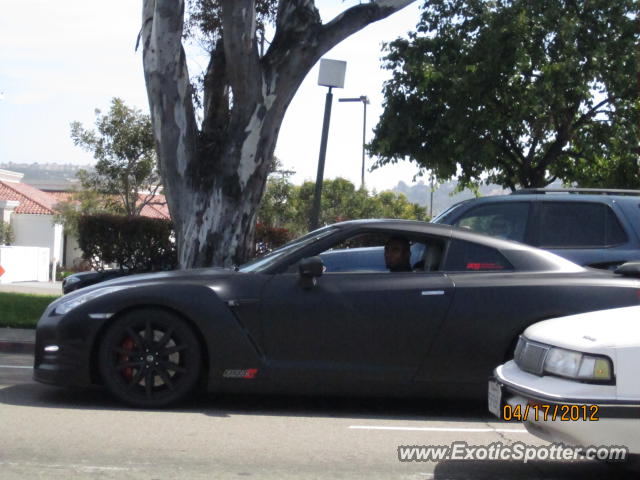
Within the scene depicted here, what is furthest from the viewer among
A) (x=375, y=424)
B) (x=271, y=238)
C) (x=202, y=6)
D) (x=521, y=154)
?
(x=521, y=154)

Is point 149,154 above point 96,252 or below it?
above

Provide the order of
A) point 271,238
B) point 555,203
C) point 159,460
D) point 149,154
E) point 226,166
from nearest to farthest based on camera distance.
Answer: point 159,460
point 555,203
point 226,166
point 271,238
point 149,154

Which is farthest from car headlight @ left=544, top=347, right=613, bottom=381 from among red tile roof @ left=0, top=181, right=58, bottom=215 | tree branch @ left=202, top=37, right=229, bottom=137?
red tile roof @ left=0, top=181, right=58, bottom=215

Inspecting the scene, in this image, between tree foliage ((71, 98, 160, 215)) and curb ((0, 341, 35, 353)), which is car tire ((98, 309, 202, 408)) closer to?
curb ((0, 341, 35, 353))

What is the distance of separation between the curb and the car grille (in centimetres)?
734

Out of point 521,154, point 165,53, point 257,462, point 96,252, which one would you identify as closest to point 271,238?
point 96,252

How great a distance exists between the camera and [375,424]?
679cm

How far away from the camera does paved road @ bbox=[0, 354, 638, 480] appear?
17.6ft

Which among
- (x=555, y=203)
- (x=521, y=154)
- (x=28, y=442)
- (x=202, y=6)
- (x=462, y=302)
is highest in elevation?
(x=202, y=6)

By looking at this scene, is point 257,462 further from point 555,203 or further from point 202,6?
point 202,6

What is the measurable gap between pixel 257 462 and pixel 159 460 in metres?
0.58

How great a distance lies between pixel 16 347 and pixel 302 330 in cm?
557

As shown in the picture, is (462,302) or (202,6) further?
(202,6)

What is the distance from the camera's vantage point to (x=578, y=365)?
187 inches
